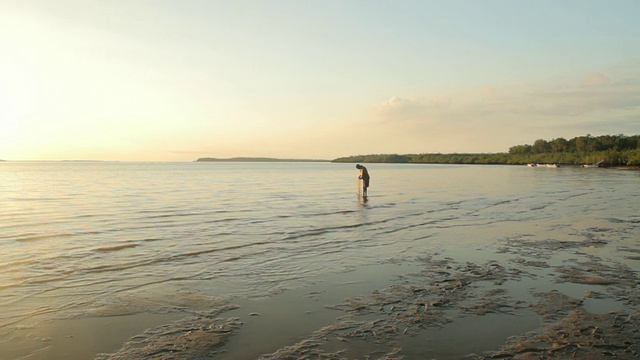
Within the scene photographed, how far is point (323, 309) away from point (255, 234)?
28.2ft

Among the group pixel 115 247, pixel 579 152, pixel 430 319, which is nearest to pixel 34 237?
pixel 115 247

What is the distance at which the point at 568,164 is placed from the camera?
133 meters

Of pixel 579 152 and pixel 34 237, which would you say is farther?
pixel 579 152

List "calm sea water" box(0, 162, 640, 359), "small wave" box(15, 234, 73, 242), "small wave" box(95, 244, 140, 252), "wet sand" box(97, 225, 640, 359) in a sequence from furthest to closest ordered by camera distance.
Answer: "small wave" box(15, 234, 73, 242) < "small wave" box(95, 244, 140, 252) < "calm sea water" box(0, 162, 640, 359) < "wet sand" box(97, 225, 640, 359)

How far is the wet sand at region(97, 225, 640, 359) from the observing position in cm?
567

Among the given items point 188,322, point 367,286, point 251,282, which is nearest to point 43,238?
A: point 251,282

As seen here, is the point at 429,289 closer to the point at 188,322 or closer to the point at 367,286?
the point at 367,286

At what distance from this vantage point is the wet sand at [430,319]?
5.67 meters

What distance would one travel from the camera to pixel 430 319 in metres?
6.80

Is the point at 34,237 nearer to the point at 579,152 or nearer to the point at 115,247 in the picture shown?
the point at 115,247

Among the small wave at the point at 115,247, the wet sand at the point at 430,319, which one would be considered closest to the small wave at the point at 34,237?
the small wave at the point at 115,247

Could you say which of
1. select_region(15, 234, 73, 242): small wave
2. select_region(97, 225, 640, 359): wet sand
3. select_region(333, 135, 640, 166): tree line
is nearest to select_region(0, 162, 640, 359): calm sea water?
select_region(15, 234, 73, 242): small wave

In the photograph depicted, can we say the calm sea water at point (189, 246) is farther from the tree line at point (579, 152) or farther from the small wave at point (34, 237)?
the tree line at point (579, 152)

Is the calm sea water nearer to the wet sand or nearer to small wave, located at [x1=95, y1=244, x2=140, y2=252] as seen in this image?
small wave, located at [x1=95, y1=244, x2=140, y2=252]
